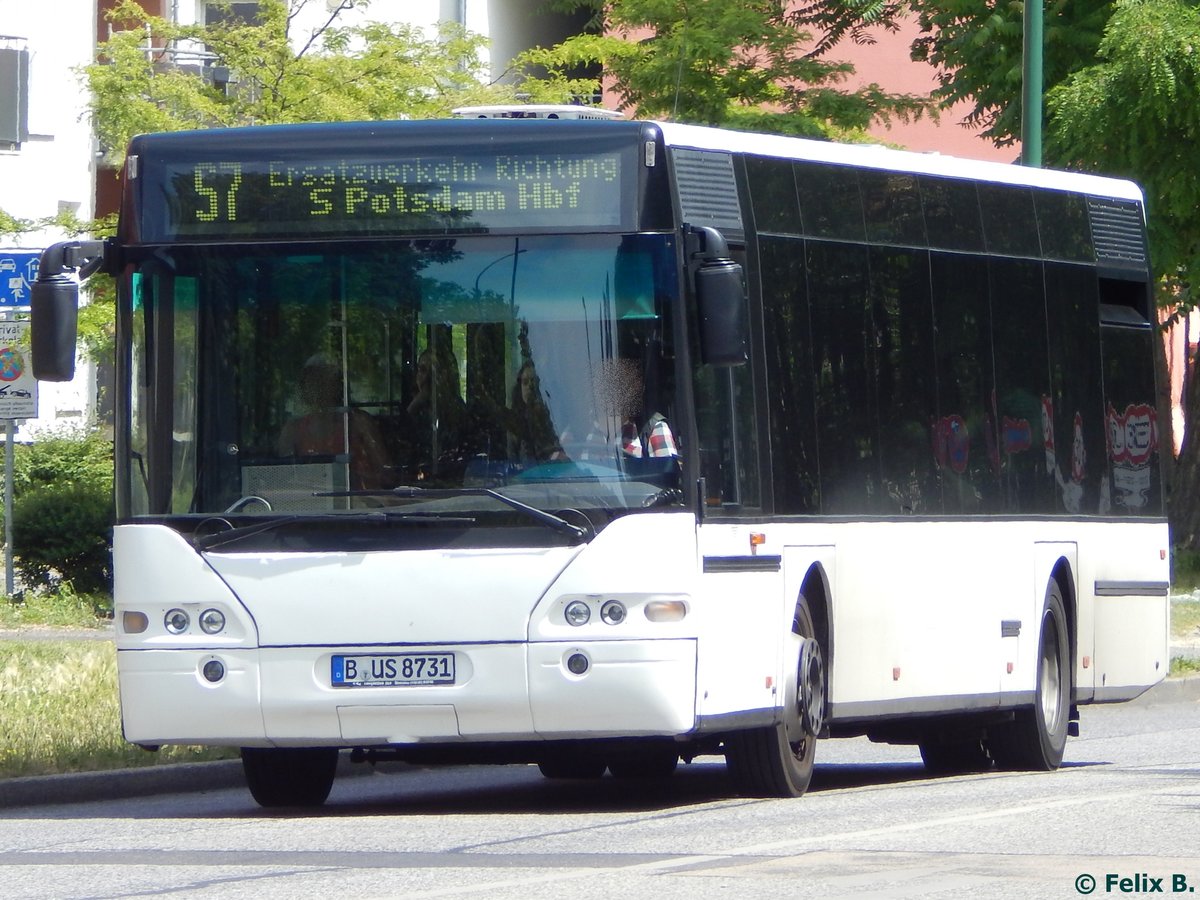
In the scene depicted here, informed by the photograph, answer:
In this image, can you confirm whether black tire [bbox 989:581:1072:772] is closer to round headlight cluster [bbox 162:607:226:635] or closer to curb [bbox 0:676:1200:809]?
curb [bbox 0:676:1200:809]

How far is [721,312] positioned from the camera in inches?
424

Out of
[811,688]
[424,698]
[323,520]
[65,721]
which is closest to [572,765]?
[811,688]

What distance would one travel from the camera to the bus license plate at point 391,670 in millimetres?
10898

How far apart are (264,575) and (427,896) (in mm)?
3111

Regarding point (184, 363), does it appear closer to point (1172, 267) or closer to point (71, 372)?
point (71, 372)

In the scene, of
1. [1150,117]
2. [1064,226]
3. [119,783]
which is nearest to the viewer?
[119,783]

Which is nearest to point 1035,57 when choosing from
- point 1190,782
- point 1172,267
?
point 1172,267

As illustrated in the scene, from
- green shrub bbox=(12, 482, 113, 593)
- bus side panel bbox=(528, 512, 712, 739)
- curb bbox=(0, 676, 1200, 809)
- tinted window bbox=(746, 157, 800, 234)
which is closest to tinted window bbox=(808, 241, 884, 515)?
tinted window bbox=(746, 157, 800, 234)

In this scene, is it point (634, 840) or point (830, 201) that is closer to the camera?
point (634, 840)

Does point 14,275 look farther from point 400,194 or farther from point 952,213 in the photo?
point 400,194

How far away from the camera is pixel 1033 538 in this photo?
14141 mm

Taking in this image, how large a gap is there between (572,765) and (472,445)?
1.96 meters

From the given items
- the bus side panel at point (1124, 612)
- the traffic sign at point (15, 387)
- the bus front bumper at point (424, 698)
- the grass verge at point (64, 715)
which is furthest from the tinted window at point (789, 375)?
the traffic sign at point (15, 387)

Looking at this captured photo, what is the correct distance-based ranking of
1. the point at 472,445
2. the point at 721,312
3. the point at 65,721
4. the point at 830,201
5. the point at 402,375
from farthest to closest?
1. the point at 65,721
2. the point at 830,201
3. the point at 402,375
4. the point at 472,445
5. the point at 721,312
